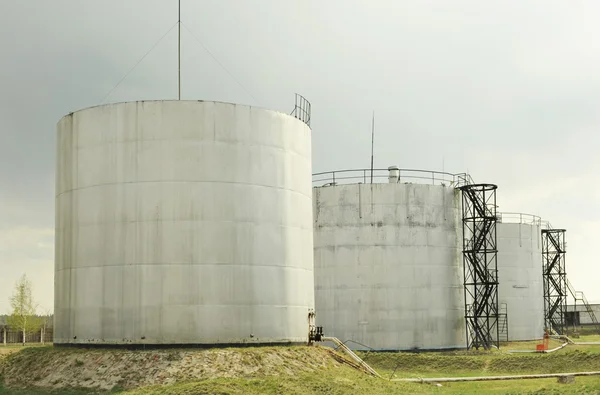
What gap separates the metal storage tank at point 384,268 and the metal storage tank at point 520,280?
1472 centimetres

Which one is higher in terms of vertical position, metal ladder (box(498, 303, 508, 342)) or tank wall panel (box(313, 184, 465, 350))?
tank wall panel (box(313, 184, 465, 350))

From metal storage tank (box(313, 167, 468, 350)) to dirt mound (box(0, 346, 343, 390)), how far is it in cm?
1759

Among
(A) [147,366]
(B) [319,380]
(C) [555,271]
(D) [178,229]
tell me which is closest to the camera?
(A) [147,366]

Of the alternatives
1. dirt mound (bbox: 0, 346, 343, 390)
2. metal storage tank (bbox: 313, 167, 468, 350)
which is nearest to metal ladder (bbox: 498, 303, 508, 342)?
metal storage tank (bbox: 313, 167, 468, 350)

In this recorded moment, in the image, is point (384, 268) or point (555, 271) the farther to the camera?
point (555, 271)

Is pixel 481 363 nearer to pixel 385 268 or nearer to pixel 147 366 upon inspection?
pixel 385 268

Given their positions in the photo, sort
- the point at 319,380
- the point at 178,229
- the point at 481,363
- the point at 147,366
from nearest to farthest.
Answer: the point at 147,366 < the point at 319,380 < the point at 178,229 < the point at 481,363

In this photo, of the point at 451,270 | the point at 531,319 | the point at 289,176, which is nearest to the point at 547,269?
the point at 531,319

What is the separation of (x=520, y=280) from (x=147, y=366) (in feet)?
143

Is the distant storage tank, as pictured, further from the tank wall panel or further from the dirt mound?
the tank wall panel

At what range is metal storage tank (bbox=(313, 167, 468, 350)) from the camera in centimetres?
4772

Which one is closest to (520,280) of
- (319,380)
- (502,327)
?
(502,327)

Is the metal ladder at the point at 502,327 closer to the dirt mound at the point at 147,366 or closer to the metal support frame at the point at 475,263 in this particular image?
the metal support frame at the point at 475,263

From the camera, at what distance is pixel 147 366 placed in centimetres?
2712
